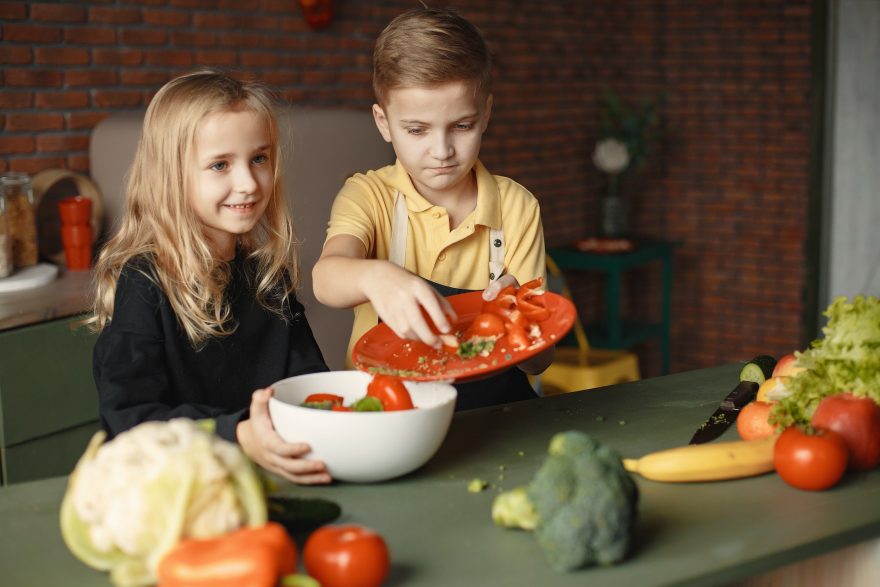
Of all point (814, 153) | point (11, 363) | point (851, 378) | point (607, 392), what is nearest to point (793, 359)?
point (851, 378)

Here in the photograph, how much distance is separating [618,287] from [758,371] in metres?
3.29

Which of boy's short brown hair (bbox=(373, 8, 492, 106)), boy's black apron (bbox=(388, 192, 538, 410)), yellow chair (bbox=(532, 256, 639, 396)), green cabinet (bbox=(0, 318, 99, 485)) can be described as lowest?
yellow chair (bbox=(532, 256, 639, 396))

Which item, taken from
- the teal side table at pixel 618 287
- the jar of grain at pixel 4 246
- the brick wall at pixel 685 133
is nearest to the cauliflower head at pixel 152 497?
the jar of grain at pixel 4 246

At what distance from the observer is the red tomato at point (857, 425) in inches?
59.2

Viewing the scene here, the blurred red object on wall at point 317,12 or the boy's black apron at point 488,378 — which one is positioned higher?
the blurred red object on wall at point 317,12

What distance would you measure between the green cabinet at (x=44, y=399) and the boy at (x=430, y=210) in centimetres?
110

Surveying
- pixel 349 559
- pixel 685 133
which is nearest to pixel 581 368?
pixel 685 133

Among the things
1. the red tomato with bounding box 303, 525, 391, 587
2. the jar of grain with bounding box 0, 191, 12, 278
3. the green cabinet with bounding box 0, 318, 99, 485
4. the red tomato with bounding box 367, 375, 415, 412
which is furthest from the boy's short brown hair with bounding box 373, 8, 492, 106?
the jar of grain with bounding box 0, 191, 12, 278

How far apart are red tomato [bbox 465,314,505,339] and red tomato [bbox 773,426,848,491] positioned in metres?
0.47

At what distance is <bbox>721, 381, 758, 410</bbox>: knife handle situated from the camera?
1.83 metres

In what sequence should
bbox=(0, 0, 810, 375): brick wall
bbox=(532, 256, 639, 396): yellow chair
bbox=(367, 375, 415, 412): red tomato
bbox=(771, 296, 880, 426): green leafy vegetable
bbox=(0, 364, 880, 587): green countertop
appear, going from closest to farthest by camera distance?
1. bbox=(0, 364, 880, 587): green countertop
2. bbox=(367, 375, 415, 412): red tomato
3. bbox=(771, 296, 880, 426): green leafy vegetable
4. bbox=(532, 256, 639, 396): yellow chair
5. bbox=(0, 0, 810, 375): brick wall

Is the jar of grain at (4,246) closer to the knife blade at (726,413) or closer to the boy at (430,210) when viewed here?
the boy at (430,210)

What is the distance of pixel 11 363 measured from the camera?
2742 mm

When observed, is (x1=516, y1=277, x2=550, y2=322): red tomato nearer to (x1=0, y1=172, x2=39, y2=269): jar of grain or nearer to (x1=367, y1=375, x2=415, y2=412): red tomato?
(x1=367, y1=375, x2=415, y2=412): red tomato
